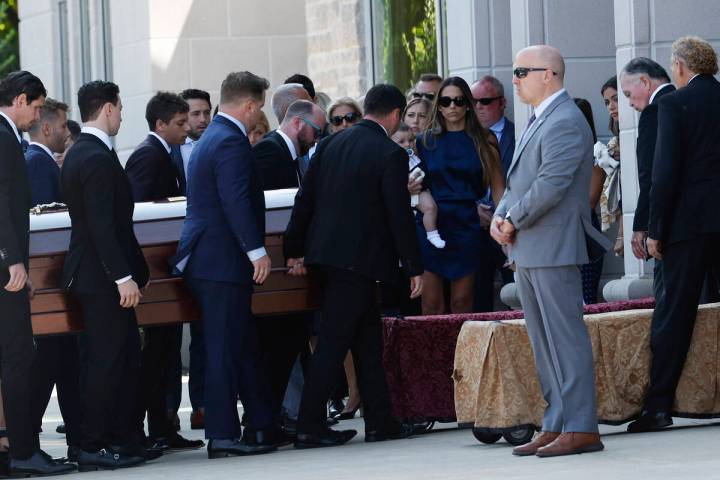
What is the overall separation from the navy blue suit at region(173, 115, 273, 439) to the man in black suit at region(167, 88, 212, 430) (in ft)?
3.39

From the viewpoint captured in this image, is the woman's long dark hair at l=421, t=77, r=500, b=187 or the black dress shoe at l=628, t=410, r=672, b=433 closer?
the black dress shoe at l=628, t=410, r=672, b=433

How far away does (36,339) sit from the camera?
10.0m

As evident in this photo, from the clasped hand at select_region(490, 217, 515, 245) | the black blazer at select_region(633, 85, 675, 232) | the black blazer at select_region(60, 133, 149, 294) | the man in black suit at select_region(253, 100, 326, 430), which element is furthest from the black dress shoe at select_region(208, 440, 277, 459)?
the black blazer at select_region(633, 85, 675, 232)

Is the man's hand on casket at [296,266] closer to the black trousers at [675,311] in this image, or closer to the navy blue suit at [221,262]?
the navy blue suit at [221,262]

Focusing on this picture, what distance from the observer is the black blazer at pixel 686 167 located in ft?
30.5

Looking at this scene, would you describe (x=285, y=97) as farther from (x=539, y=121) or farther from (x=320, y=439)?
(x=539, y=121)

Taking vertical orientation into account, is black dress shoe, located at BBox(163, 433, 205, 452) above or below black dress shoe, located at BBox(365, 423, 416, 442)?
below

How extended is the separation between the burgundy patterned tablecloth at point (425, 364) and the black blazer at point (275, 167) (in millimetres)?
982

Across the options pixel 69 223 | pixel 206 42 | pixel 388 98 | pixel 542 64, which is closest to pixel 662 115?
pixel 542 64

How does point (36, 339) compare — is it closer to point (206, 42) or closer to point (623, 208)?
point (623, 208)

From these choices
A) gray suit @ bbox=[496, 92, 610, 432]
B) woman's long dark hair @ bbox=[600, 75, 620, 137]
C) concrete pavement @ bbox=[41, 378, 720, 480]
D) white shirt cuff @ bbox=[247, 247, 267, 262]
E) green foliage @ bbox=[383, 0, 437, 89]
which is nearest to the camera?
concrete pavement @ bbox=[41, 378, 720, 480]

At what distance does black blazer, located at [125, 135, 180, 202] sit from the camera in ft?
35.6

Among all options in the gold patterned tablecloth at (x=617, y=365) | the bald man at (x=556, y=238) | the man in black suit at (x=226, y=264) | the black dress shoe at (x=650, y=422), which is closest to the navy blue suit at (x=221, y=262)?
the man in black suit at (x=226, y=264)

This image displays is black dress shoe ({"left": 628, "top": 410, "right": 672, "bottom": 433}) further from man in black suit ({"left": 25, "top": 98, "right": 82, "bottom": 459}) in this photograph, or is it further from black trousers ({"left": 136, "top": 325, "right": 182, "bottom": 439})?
man in black suit ({"left": 25, "top": 98, "right": 82, "bottom": 459})
